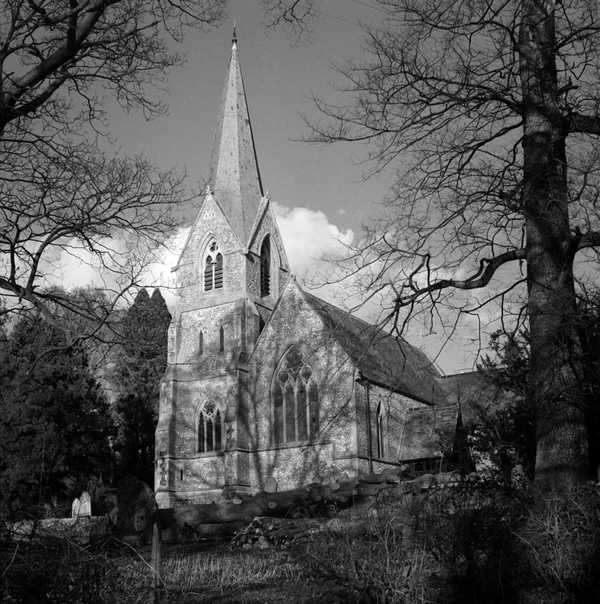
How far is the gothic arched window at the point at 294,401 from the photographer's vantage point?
31.6m

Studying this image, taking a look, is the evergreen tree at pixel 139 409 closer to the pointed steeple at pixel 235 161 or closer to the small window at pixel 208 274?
the small window at pixel 208 274

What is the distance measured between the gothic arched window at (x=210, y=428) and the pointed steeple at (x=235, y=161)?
30.1ft

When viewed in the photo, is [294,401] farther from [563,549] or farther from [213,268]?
[563,549]

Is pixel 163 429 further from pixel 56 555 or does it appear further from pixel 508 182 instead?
pixel 56 555

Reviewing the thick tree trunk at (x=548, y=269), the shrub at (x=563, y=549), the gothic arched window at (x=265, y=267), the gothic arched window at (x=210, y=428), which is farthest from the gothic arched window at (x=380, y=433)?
the shrub at (x=563, y=549)

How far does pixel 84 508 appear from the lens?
1179 inches

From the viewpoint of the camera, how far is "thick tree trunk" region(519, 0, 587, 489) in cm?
851

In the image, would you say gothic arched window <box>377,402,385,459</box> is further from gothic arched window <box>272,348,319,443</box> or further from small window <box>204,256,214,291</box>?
small window <box>204,256,214,291</box>

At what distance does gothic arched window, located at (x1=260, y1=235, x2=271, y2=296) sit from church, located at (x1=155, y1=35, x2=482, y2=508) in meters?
0.05

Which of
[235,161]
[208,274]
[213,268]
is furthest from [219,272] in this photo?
[235,161]

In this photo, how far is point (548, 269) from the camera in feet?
30.0

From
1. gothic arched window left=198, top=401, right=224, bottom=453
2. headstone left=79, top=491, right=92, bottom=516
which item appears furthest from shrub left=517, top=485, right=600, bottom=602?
gothic arched window left=198, top=401, right=224, bottom=453

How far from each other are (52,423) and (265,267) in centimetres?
1639

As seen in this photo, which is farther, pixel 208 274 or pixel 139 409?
pixel 139 409
